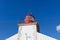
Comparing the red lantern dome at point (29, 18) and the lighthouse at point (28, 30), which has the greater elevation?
the red lantern dome at point (29, 18)

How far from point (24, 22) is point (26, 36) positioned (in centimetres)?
183

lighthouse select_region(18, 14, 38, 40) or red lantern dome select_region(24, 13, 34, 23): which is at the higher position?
red lantern dome select_region(24, 13, 34, 23)

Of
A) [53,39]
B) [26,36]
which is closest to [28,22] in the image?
[26,36]

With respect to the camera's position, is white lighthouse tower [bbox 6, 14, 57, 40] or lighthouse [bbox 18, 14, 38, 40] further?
lighthouse [bbox 18, 14, 38, 40]

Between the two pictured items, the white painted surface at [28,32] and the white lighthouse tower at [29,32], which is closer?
the white lighthouse tower at [29,32]

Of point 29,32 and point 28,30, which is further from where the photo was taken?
point 28,30

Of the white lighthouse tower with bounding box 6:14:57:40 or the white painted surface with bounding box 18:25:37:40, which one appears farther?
the white painted surface with bounding box 18:25:37:40

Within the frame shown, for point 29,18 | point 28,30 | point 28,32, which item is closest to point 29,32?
point 28,32

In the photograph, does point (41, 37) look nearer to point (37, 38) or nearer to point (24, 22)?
point (37, 38)

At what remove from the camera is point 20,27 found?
2262 cm

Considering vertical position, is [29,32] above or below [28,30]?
below

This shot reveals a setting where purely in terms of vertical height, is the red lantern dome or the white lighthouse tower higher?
the red lantern dome

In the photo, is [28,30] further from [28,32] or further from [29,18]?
[29,18]

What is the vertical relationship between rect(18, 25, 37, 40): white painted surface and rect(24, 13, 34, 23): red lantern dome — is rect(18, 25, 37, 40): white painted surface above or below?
below
